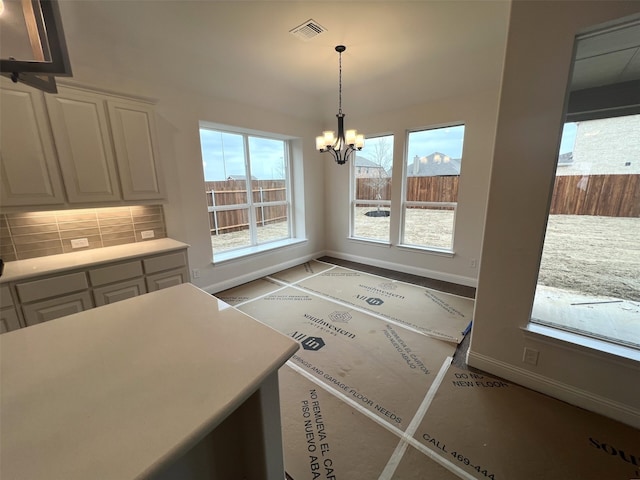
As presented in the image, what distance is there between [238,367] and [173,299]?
0.70 metres

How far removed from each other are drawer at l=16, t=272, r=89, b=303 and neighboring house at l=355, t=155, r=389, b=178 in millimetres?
3955

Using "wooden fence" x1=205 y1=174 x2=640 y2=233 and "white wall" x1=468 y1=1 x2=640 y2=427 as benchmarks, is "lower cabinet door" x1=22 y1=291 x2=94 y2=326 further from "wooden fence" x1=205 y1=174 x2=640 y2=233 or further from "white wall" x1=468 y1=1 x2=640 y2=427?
"white wall" x1=468 y1=1 x2=640 y2=427

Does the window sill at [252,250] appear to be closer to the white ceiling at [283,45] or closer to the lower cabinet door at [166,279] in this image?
the lower cabinet door at [166,279]

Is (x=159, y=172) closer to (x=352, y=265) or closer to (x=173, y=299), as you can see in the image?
(x=173, y=299)

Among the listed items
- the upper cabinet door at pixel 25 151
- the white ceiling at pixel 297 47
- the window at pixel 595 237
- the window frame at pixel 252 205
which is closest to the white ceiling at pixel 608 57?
the white ceiling at pixel 297 47

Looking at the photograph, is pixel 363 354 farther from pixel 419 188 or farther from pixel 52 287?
pixel 419 188

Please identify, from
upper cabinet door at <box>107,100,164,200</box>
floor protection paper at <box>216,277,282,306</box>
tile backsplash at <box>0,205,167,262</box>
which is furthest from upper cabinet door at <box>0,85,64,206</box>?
floor protection paper at <box>216,277,282,306</box>

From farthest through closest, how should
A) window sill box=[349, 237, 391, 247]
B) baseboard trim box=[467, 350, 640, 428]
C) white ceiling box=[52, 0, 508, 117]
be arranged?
window sill box=[349, 237, 391, 247] → white ceiling box=[52, 0, 508, 117] → baseboard trim box=[467, 350, 640, 428]

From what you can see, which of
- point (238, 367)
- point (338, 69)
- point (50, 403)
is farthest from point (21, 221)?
point (338, 69)

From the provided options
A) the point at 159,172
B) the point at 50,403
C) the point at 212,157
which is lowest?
the point at 50,403

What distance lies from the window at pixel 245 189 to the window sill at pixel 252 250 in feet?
0.10

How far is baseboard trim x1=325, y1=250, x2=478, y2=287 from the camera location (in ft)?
12.2

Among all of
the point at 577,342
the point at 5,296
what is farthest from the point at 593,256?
the point at 5,296

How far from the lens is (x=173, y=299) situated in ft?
4.31
